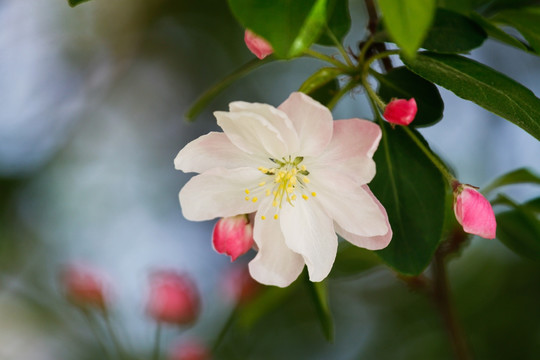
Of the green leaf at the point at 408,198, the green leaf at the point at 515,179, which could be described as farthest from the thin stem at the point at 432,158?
the green leaf at the point at 515,179

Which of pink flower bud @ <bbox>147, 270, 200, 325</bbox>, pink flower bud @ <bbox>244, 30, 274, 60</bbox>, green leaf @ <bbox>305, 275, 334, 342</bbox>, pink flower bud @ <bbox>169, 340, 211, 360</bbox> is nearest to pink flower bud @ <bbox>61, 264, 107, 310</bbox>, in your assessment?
pink flower bud @ <bbox>147, 270, 200, 325</bbox>

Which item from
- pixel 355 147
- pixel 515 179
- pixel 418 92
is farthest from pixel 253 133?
pixel 515 179

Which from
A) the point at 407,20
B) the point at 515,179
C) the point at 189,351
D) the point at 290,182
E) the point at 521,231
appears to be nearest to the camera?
the point at 407,20

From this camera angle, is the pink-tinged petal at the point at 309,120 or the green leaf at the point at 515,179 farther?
the green leaf at the point at 515,179

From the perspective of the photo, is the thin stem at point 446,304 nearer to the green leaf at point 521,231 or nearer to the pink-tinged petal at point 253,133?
the green leaf at point 521,231

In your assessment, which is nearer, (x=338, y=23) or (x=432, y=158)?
(x=432, y=158)

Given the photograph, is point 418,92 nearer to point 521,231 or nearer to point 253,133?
point 253,133

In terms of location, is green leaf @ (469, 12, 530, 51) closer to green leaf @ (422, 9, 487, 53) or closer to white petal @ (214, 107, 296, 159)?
green leaf @ (422, 9, 487, 53)
